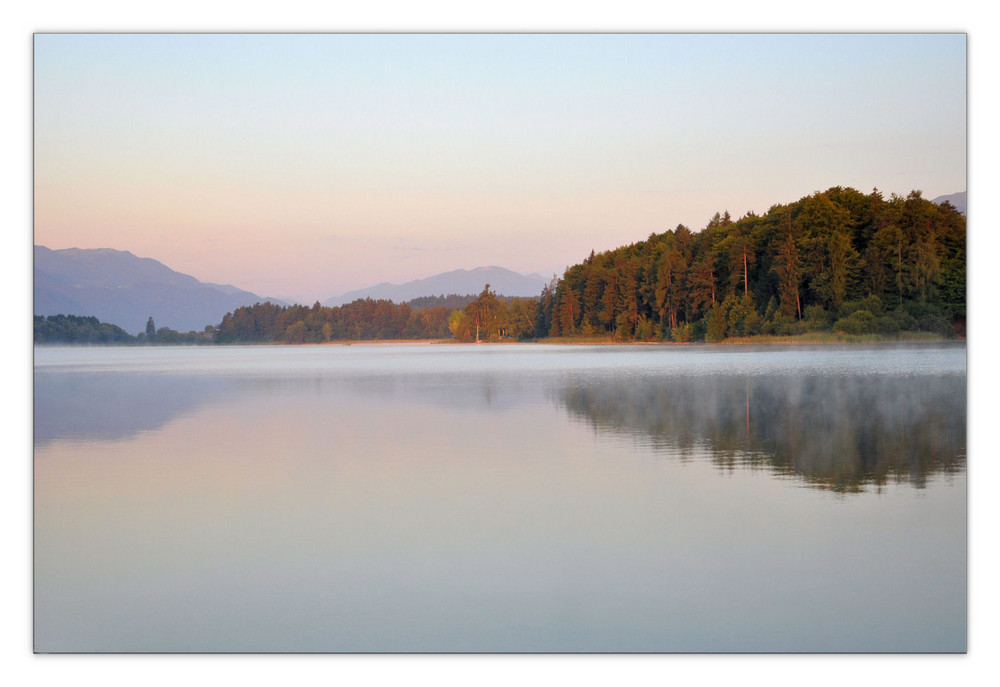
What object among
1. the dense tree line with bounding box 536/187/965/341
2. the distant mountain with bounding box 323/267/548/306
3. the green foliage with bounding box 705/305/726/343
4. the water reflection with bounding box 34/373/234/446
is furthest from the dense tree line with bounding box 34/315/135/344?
the green foliage with bounding box 705/305/726/343

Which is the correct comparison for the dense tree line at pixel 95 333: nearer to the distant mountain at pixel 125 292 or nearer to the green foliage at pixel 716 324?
the distant mountain at pixel 125 292

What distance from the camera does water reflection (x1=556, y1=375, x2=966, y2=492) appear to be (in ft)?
26.6

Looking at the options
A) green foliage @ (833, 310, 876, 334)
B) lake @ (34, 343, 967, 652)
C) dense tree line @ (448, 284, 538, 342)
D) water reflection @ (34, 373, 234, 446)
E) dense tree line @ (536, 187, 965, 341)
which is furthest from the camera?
dense tree line @ (448, 284, 538, 342)

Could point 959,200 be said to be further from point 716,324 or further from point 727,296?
point 716,324

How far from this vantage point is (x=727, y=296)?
48.9 metres

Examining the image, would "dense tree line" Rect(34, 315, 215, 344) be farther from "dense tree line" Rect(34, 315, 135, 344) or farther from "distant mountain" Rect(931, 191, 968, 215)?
"distant mountain" Rect(931, 191, 968, 215)

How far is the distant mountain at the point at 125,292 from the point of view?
845cm

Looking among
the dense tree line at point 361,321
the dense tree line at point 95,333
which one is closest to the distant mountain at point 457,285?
the dense tree line at point 361,321

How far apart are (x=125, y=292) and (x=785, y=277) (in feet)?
100

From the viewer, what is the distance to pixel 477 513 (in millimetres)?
6508

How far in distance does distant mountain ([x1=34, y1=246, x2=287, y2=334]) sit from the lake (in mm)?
686

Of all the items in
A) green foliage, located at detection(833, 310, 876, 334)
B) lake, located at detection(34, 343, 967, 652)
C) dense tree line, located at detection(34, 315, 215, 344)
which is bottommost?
lake, located at detection(34, 343, 967, 652)

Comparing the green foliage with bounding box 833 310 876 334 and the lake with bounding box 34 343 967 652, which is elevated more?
the green foliage with bounding box 833 310 876 334
